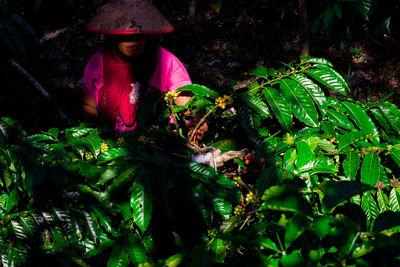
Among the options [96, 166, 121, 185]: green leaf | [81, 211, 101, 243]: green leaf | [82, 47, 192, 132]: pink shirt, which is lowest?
[81, 211, 101, 243]: green leaf

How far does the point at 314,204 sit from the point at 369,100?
9.31 ft

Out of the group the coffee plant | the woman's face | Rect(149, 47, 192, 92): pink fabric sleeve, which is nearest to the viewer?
the coffee plant

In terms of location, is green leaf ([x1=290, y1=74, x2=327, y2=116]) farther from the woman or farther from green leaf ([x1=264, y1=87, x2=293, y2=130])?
the woman

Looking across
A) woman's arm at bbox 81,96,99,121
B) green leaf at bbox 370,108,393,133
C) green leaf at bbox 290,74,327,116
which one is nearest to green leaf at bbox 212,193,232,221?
green leaf at bbox 290,74,327,116

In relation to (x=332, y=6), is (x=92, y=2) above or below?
below

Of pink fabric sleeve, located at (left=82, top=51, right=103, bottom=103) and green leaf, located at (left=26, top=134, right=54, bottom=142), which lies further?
pink fabric sleeve, located at (left=82, top=51, right=103, bottom=103)

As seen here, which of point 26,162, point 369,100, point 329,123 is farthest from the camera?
point 369,100

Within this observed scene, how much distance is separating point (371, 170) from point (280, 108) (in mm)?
491

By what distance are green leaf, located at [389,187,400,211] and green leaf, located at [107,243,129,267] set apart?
1233 millimetres

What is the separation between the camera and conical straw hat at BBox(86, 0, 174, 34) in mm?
2127

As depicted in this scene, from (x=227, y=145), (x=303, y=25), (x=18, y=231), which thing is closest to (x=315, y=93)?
(x=227, y=145)

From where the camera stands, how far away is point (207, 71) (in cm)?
473

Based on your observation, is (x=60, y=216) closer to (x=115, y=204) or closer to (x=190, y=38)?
(x=115, y=204)

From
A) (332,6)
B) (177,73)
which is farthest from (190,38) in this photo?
(177,73)
